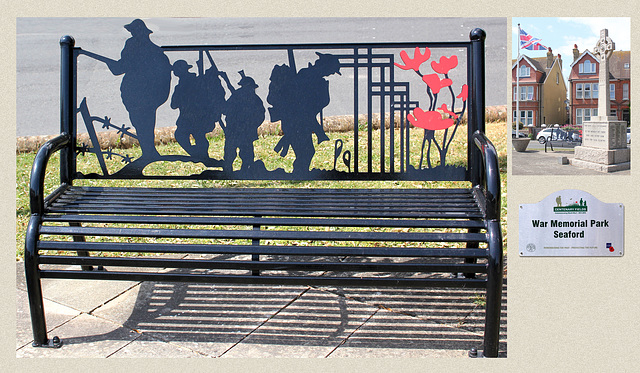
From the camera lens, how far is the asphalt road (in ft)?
22.0

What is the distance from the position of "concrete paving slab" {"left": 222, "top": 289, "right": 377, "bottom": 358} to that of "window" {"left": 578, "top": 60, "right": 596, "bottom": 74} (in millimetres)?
3640

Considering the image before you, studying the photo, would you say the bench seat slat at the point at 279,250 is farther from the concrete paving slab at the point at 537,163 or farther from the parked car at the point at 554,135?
the parked car at the point at 554,135

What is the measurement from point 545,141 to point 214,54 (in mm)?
3819

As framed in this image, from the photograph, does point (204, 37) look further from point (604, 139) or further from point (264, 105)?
point (604, 139)

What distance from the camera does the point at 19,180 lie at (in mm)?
7332

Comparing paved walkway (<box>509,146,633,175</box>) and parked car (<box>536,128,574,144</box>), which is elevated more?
parked car (<box>536,128,574,144</box>)

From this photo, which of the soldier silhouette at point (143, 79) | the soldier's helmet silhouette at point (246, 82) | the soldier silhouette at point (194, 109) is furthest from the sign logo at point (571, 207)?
the soldier silhouette at point (143, 79)

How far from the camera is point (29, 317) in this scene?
366cm

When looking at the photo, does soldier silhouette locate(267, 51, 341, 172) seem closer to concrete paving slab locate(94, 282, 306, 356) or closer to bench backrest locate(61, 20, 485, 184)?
bench backrest locate(61, 20, 485, 184)

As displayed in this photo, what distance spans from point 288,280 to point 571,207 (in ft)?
7.28

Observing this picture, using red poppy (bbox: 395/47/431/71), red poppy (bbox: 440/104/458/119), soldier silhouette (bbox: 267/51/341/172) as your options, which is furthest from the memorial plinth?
soldier silhouette (bbox: 267/51/341/172)

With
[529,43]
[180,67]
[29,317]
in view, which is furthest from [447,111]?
[29,317]

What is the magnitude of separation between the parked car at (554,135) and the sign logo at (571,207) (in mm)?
2079

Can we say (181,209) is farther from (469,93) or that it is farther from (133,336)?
(469,93)
